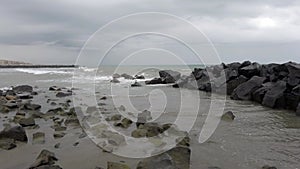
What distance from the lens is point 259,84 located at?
14984 mm

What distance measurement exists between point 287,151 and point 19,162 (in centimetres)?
486

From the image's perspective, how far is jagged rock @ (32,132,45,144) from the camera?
6827 millimetres

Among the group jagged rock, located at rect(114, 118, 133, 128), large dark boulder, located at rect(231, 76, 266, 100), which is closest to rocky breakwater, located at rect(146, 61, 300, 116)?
large dark boulder, located at rect(231, 76, 266, 100)

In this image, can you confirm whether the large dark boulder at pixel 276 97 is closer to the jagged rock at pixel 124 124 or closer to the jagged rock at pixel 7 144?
the jagged rock at pixel 124 124

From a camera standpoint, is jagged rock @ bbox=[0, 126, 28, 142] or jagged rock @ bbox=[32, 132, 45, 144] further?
jagged rock @ bbox=[32, 132, 45, 144]

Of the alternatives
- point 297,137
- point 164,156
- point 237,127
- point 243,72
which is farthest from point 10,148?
point 243,72

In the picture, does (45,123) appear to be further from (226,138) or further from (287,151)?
(287,151)

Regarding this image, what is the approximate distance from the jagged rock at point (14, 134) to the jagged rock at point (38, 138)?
0.66 ft

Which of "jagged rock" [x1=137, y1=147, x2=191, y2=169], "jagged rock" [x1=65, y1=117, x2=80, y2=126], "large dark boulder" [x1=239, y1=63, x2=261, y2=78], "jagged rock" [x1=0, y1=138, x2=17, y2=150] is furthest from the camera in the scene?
"large dark boulder" [x1=239, y1=63, x2=261, y2=78]

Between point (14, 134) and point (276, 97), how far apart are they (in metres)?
9.20

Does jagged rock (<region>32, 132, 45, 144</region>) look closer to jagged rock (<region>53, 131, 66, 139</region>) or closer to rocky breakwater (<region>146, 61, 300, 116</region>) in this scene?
jagged rock (<region>53, 131, 66, 139</region>)

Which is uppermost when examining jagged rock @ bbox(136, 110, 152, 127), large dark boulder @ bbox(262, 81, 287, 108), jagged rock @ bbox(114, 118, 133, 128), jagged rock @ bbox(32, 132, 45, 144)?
large dark boulder @ bbox(262, 81, 287, 108)

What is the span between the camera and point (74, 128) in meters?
8.15

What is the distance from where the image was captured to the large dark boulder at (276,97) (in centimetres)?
1177
